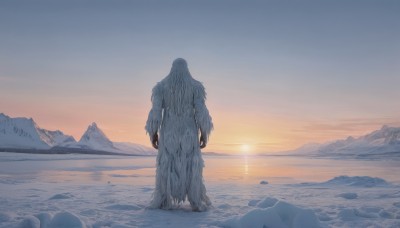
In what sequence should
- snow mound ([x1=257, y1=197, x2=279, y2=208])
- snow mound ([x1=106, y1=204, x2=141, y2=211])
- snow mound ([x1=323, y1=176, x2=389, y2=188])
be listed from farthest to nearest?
snow mound ([x1=323, y1=176, x2=389, y2=188]) < snow mound ([x1=106, y1=204, x2=141, y2=211]) < snow mound ([x1=257, y1=197, x2=279, y2=208])

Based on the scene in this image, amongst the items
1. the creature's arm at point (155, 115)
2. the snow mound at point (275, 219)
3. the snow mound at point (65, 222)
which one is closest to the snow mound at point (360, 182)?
the snow mound at point (275, 219)

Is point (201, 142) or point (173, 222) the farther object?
point (201, 142)

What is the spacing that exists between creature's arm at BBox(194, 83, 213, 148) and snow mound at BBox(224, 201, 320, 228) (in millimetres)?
1981

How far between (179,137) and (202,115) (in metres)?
0.55

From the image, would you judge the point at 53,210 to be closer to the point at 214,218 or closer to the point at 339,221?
the point at 214,218

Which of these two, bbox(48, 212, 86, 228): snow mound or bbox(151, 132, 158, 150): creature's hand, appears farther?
bbox(151, 132, 158, 150): creature's hand

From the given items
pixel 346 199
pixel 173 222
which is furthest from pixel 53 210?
pixel 346 199

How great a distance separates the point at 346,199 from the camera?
8.27 m

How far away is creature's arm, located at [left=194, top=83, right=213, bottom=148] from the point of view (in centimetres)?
688

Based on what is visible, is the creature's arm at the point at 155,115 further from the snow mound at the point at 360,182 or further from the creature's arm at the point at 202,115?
the snow mound at the point at 360,182

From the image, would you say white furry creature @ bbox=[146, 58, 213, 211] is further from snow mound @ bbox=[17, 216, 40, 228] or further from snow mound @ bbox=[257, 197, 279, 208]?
snow mound @ bbox=[17, 216, 40, 228]

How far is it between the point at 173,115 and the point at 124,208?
1783 millimetres

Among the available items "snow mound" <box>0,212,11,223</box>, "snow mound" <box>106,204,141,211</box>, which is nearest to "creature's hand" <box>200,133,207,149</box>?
"snow mound" <box>106,204,141,211</box>

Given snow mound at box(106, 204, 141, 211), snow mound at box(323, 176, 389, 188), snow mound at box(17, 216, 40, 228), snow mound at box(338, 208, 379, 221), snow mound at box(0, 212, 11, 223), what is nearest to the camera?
snow mound at box(17, 216, 40, 228)
